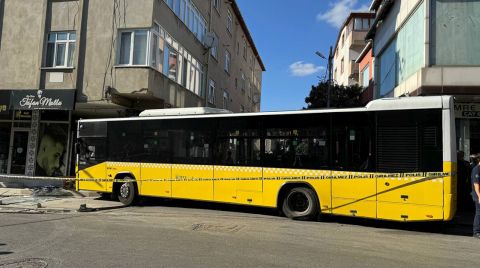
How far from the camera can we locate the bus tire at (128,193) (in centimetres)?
1388

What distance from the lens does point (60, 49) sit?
1872cm

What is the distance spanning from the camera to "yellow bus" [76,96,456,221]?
959 centimetres

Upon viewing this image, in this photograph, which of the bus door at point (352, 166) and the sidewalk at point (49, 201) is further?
the sidewalk at point (49, 201)

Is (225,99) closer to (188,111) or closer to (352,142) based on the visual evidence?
(188,111)

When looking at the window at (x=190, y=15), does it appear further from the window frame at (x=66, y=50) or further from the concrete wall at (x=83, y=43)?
the window frame at (x=66, y=50)

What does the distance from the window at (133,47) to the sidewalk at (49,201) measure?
210 inches

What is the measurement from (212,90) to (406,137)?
67.2 feet

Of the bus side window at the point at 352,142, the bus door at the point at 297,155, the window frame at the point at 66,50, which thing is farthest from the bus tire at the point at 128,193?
the window frame at the point at 66,50

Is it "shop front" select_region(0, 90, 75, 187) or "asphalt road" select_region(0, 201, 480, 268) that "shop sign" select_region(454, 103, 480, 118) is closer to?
"asphalt road" select_region(0, 201, 480, 268)

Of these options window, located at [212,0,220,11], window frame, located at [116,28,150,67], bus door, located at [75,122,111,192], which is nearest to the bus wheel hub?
bus door, located at [75,122,111,192]

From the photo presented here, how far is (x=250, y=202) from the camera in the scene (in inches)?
466

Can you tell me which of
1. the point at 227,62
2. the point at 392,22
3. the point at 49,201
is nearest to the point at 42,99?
the point at 49,201

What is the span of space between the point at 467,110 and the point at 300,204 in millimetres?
7131

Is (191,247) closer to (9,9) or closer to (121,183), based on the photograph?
(121,183)
